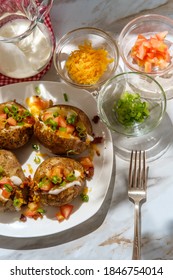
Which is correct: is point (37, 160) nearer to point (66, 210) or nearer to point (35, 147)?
point (35, 147)

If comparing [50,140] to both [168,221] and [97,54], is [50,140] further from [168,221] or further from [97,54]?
[168,221]

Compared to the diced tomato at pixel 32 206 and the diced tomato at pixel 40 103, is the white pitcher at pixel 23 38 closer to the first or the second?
the diced tomato at pixel 40 103

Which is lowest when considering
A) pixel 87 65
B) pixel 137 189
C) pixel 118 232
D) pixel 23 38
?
pixel 118 232

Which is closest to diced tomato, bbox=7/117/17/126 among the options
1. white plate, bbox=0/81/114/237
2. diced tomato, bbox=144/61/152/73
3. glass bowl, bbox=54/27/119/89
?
white plate, bbox=0/81/114/237

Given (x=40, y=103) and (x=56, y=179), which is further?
(x=40, y=103)

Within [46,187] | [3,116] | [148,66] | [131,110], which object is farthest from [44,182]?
[148,66]
